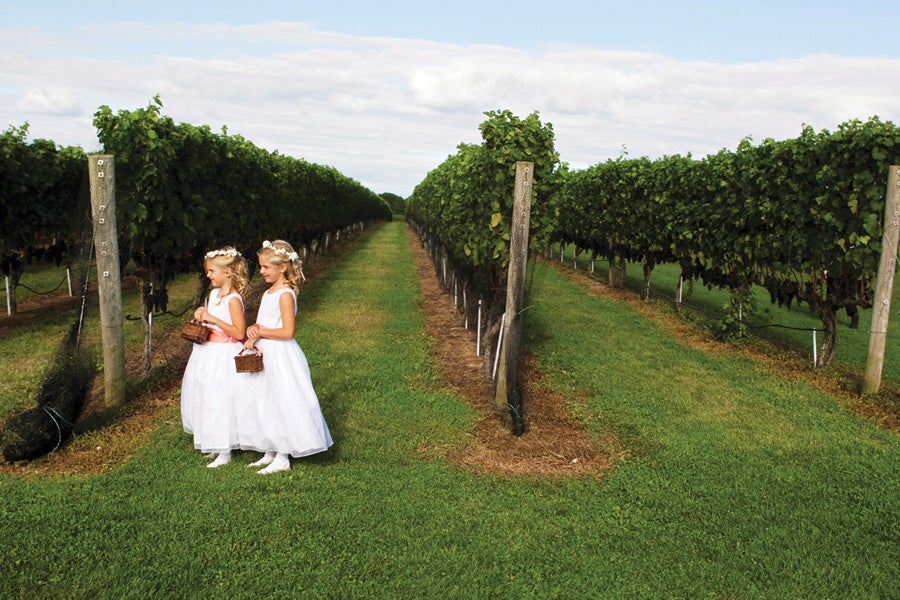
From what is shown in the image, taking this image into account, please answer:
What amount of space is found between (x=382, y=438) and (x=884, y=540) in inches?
162

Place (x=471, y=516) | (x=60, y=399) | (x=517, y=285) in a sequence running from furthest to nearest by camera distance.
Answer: (x=517, y=285) → (x=60, y=399) → (x=471, y=516)

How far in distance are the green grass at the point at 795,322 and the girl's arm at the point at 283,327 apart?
684 centimetres

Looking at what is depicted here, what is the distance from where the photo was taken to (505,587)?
3.89m

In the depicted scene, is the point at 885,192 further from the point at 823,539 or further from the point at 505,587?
the point at 505,587

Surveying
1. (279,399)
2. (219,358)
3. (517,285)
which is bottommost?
(279,399)

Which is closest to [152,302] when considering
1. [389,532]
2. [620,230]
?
[389,532]

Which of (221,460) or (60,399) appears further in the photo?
(60,399)


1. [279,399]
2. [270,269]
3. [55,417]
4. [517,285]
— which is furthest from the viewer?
[517,285]

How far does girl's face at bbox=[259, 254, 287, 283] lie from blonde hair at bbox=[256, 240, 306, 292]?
18 millimetres

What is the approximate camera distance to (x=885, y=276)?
7.93m

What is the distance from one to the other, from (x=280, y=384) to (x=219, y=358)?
60cm

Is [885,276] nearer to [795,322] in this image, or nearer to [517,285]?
[517,285]

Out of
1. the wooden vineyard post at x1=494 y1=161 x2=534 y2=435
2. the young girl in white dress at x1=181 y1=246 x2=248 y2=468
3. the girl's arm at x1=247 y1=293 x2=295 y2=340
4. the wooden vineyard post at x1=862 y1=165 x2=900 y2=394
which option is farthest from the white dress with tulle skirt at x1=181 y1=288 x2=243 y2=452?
the wooden vineyard post at x1=862 y1=165 x2=900 y2=394

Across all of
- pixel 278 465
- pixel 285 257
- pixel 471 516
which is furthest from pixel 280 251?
pixel 471 516
